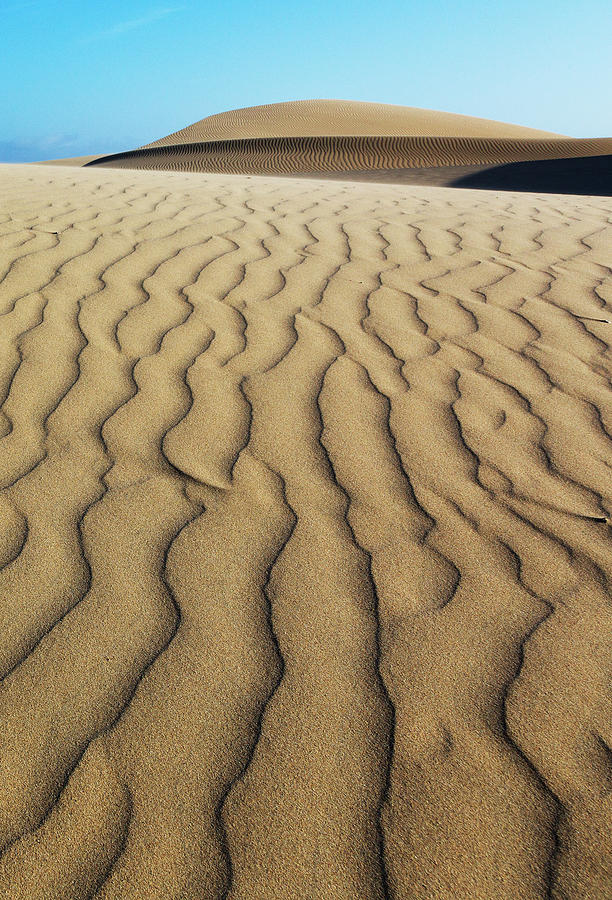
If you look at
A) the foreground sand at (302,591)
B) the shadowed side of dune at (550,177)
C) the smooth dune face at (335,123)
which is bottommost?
the smooth dune face at (335,123)

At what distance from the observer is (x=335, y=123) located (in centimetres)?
2986

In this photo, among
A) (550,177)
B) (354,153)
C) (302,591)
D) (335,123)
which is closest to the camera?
(302,591)

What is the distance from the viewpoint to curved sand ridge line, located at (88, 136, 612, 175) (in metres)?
21.1

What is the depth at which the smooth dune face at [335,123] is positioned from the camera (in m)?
27.9

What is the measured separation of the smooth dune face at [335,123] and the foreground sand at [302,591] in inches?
1031

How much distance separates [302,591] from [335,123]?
3171cm

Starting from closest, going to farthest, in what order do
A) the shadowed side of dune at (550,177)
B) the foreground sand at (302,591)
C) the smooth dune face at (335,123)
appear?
the foreground sand at (302,591) → the shadowed side of dune at (550,177) → the smooth dune face at (335,123)

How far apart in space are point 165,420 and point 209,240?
2.10 metres

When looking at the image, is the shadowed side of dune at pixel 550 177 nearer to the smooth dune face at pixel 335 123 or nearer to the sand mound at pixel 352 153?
the sand mound at pixel 352 153

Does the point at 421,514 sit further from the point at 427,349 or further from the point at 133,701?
the point at 427,349

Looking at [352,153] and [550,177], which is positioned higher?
[550,177]

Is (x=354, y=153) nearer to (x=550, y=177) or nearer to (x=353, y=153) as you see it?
(x=353, y=153)

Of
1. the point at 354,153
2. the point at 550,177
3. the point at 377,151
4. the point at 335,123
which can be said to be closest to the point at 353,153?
the point at 354,153

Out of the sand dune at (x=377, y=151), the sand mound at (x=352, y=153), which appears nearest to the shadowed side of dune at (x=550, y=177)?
the sand dune at (x=377, y=151)
